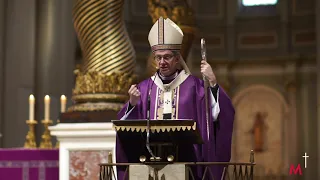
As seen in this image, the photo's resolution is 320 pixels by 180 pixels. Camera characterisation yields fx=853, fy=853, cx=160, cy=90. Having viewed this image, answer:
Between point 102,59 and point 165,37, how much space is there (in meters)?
2.53

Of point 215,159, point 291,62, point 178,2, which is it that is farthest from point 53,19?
point 215,159

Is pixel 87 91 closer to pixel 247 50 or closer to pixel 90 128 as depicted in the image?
pixel 90 128

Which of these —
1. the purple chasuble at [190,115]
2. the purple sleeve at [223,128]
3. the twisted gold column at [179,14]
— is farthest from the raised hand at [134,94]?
the twisted gold column at [179,14]

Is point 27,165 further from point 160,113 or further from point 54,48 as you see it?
point 54,48

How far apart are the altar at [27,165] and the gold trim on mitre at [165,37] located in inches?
114

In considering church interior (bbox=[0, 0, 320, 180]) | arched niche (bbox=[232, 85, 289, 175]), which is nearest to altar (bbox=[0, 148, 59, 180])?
church interior (bbox=[0, 0, 320, 180])

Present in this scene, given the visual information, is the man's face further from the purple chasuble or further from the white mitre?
the purple chasuble

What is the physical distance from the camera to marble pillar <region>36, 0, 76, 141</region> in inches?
505

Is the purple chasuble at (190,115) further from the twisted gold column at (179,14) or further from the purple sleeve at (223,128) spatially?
Result: the twisted gold column at (179,14)

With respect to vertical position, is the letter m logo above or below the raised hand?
below

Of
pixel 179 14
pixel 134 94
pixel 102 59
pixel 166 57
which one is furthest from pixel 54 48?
pixel 134 94

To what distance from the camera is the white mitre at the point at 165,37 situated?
5234 mm

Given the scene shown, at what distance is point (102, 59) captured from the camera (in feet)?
25.4

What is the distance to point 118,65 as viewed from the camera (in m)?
7.71
